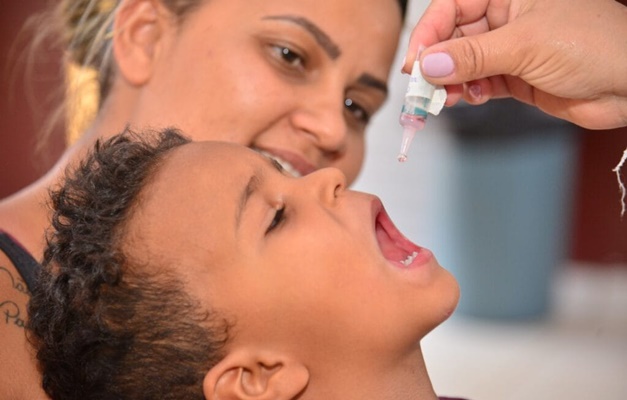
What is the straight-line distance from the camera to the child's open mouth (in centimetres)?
136

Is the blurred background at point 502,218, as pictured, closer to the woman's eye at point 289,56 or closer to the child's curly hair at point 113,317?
the woman's eye at point 289,56

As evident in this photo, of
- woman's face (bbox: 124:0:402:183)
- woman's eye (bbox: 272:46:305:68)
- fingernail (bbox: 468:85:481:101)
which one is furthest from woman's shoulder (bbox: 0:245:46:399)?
fingernail (bbox: 468:85:481:101)

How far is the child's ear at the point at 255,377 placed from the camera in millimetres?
1251

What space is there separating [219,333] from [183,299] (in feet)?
0.22

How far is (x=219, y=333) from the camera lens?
4.12 ft

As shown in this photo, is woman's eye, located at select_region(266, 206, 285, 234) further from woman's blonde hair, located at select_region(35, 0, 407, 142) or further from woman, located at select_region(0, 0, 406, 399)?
woman's blonde hair, located at select_region(35, 0, 407, 142)

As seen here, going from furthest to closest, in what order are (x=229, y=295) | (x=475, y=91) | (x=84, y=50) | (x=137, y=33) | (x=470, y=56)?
(x=84, y=50) → (x=137, y=33) → (x=475, y=91) → (x=470, y=56) → (x=229, y=295)

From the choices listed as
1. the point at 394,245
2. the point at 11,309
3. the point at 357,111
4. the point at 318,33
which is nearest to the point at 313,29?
the point at 318,33

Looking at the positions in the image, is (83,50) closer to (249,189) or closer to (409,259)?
(249,189)

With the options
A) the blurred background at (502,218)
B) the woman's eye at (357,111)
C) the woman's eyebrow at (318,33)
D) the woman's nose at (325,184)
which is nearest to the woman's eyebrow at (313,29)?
the woman's eyebrow at (318,33)

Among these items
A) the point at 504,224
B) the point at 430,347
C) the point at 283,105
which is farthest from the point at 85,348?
the point at 504,224

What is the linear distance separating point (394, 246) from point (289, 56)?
17.8 inches

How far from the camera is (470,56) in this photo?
1370 mm

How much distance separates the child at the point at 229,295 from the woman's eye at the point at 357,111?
46 cm
